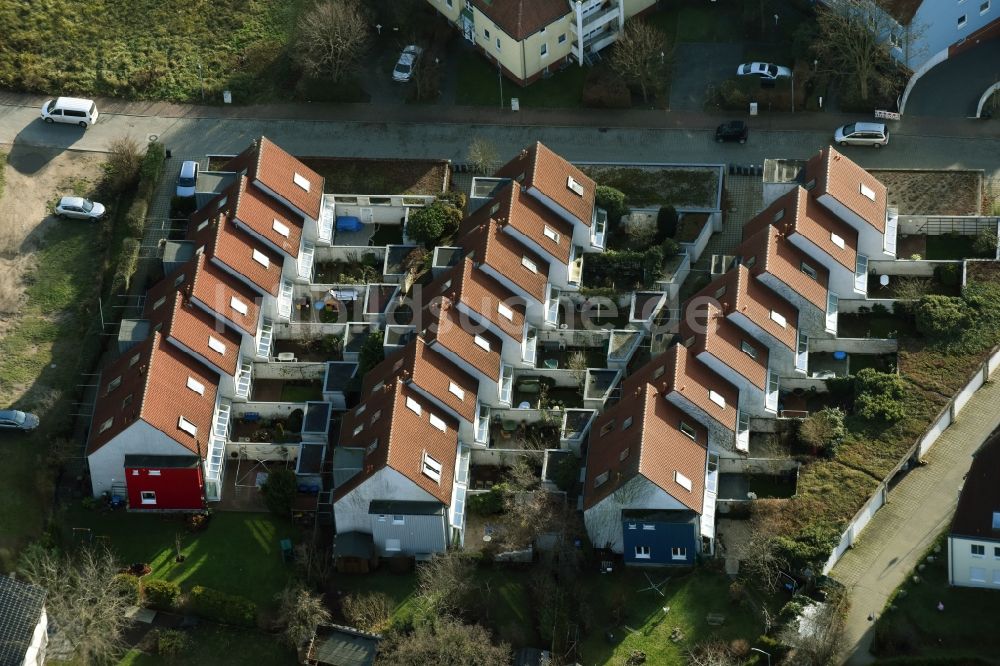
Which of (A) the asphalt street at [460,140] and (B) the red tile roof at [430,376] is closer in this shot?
(B) the red tile roof at [430,376]

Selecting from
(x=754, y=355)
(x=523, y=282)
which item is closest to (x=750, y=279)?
(x=754, y=355)

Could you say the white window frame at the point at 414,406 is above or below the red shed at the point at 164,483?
above

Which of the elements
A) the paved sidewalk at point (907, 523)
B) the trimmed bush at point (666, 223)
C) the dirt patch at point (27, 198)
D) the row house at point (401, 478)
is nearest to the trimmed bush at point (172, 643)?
the row house at point (401, 478)

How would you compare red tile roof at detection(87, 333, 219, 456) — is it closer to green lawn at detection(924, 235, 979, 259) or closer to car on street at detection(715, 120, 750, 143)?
car on street at detection(715, 120, 750, 143)

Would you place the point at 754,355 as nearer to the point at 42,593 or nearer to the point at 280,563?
the point at 280,563

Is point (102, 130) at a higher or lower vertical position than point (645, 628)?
higher

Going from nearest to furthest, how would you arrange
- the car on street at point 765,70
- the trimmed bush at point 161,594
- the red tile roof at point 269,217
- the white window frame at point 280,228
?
the trimmed bush at point 161,594, the red tile roof at point 269,217, the white window frame at point 280,228, the car on street at point 765,70

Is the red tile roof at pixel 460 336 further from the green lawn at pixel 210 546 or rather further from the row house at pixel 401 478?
the green lawn at pixel 210 546
